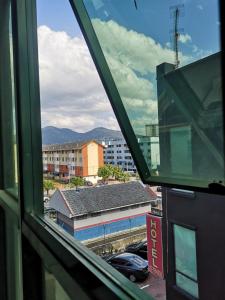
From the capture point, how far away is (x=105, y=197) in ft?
4.35

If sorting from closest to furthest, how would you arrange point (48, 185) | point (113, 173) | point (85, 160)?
point (113, 173), point (85, 160), point (48, 185)

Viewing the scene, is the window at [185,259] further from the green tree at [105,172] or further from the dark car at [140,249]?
the green tree at [105,172]

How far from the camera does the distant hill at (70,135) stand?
1.30 meters

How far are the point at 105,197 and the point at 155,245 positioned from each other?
0.34 m

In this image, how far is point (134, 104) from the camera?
108 centimetres

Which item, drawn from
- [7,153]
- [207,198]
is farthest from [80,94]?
[7,153]

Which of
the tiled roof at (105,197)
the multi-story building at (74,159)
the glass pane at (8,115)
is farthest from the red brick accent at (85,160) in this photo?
the glass pane at (8,115)

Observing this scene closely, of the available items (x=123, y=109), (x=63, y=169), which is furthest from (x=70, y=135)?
(x=123, y=109)

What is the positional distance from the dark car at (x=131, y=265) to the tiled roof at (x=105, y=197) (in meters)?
0.20

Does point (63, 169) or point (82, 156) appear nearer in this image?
point (82, 156)

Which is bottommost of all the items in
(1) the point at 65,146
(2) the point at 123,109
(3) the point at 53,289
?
(3) the point at 53,289

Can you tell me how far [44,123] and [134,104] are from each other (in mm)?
967

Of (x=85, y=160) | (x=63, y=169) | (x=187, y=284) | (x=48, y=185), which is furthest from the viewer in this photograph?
→ (x=48, y=185)

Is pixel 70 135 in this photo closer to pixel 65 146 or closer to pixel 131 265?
pixel 65 146
